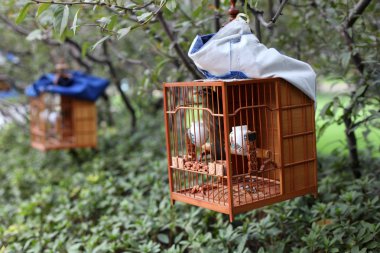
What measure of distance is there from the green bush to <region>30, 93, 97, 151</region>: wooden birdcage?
42 centimetres

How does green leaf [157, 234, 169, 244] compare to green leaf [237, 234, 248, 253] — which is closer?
green leaf [237, 234, 248, 253]

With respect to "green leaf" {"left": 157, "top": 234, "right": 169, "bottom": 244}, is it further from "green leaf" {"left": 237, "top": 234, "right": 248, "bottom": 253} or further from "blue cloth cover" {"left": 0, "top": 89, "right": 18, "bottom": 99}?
"blue cloth cover" {"left": 0, "top": 89, "right": 18, "bottom": 99}

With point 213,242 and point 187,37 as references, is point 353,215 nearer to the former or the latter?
point 213,242

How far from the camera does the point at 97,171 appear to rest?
692 cm

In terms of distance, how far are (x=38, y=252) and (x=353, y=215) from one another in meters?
2.59

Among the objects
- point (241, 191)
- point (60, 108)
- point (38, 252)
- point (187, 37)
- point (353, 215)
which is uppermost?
point (187, 37)

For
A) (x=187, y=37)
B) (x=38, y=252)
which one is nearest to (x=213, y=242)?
(x=38, y=252)

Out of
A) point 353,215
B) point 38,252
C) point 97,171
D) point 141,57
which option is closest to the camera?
point 353,215

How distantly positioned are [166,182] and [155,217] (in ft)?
3.07

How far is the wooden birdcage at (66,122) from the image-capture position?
7066mm

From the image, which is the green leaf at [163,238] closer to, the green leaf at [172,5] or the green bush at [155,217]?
the green bush at [155,217]

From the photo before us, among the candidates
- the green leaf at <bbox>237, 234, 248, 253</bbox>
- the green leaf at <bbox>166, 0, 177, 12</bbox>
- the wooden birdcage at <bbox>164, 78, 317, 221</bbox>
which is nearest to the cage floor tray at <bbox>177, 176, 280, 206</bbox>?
the wooden birdcage at <bbox>164, 78, 317, 221</bbox>

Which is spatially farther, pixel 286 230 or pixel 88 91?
pixel 88 91

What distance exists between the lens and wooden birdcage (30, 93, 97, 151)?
278 inches
